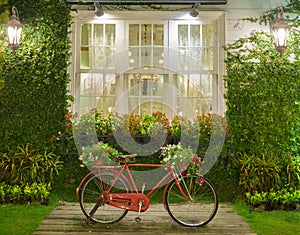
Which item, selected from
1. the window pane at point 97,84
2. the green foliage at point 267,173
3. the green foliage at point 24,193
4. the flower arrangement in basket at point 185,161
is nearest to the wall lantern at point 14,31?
the window pane at point 97,84

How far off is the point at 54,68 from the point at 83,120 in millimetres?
1235

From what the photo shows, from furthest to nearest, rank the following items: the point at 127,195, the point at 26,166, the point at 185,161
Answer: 1. the point at 26,166
2. the point at 185,161
3. the point at 127,195

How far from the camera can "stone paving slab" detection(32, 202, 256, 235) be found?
5777 millimetres

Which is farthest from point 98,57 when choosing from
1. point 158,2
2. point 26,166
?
point 26,166

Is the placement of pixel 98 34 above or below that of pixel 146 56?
above

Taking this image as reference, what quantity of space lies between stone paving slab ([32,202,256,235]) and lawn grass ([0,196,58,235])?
0.41 feet

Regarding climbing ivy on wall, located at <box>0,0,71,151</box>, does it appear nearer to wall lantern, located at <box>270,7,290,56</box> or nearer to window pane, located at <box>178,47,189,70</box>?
window pane, located at <box>178,47,189,70</box>

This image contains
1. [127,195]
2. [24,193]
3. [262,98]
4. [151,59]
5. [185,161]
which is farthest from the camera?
[151,59]

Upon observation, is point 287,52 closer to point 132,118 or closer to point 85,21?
point 132,118

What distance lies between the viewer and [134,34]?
8.79 metres

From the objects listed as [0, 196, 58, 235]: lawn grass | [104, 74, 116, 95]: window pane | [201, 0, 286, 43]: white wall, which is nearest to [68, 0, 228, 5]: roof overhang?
[201, 0, 286, 43]: white wall

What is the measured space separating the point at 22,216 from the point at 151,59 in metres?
3.93

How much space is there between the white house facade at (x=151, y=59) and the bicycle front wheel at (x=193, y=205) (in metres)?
1.87

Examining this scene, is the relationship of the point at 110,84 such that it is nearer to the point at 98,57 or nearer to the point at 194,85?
the point at 98,57
